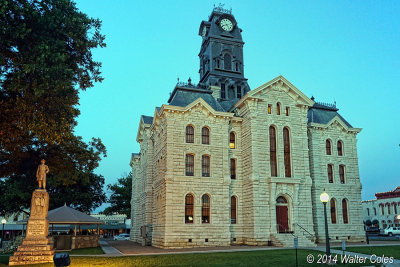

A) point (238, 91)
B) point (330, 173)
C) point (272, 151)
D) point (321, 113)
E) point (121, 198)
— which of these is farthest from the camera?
point (121, 198)

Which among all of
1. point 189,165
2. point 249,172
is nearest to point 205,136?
point 189,165

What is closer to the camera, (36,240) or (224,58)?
(36,240)

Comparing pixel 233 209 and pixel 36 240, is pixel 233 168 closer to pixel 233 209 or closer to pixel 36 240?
pixel 233 209

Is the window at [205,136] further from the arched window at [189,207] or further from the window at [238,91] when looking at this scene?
the window at [238,91]

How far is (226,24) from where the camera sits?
49438mm

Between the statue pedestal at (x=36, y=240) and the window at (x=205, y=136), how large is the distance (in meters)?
15.2

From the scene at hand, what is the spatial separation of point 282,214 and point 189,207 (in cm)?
862

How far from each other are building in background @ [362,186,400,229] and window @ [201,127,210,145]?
50931mm

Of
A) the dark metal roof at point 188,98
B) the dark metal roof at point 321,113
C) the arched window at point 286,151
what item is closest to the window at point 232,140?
the dark metal roof at point 188,98

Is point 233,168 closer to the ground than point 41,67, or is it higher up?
closer to the ground

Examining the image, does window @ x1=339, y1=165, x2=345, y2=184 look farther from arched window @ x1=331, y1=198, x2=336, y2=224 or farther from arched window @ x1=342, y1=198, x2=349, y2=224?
arched window @ x1=331, y1=198, x2=336, y2=224

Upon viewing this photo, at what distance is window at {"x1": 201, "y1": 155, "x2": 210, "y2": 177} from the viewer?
31047 mm

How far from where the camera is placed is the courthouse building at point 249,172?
2956 centimetres

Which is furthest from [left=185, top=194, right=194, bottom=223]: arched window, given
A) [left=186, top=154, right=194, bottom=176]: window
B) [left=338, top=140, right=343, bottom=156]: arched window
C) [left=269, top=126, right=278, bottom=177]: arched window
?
[left=338, top=140, right=343, bottom=156]: arched window
